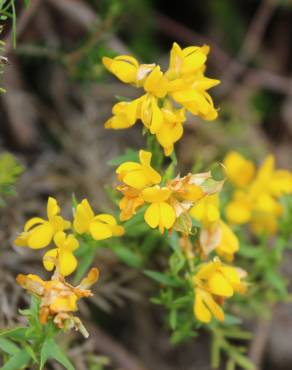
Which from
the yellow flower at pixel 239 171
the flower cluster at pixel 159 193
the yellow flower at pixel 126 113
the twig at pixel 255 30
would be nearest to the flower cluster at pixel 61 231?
the flower cluster at pixel 159 193

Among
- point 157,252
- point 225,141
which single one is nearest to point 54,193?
point 157,252

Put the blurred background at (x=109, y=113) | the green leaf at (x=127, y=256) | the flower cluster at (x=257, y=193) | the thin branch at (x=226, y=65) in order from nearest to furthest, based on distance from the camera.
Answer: the green leaf at (x=127, y=256)
the flower cluster at (x=257, y=193)
the blurred background at (x=109, y=113)
the thin branch at (x=226, y=65)

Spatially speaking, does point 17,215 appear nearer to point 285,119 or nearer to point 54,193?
point 54,193

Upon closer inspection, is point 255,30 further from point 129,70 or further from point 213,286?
point 213,286

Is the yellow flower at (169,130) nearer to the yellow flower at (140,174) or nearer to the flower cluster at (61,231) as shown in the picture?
the yellow flower at (140,174)

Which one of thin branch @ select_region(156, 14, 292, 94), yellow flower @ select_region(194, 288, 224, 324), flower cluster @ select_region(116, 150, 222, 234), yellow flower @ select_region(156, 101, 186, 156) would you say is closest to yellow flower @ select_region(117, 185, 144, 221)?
flower cluster @ select_region(116, 150, 222, 234)

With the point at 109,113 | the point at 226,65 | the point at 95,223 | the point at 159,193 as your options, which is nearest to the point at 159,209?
the point at 159,193

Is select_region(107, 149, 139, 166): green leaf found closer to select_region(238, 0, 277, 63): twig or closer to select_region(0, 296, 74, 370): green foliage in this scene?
select_region(0, 296, 74, 370): green foliage
